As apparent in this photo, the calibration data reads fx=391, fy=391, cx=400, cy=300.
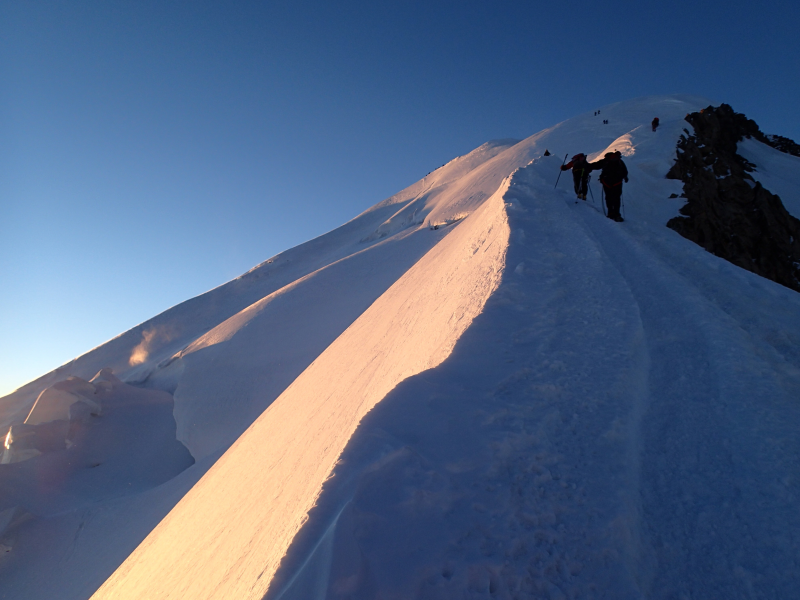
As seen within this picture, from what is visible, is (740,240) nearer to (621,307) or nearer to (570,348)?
(621,307)

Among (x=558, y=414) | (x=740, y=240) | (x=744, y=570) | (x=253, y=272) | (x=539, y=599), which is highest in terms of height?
(x=253, y=272)

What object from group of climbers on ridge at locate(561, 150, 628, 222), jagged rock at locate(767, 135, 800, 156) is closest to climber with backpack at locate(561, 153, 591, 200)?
group of climbers on ridge at locate(561, 150, 628, 222)

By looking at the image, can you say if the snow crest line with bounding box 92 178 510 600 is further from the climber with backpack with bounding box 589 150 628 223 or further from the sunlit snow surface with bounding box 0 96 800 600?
the climber with backpack with bounding box 589 150 628 223

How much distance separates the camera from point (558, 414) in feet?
8.93

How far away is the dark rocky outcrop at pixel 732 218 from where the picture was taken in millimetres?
12398

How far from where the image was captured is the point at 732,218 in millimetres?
13812

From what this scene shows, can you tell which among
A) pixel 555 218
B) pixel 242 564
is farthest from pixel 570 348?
pixel 555 218

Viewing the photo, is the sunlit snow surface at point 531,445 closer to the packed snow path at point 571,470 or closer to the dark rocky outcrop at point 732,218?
the packed snow path at point 571,470

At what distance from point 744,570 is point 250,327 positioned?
15465 mm

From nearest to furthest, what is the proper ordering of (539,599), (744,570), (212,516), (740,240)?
(539,599) → (744,570) → (212,516) → (740,240)

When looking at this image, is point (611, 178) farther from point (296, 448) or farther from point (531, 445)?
point (296, 448)

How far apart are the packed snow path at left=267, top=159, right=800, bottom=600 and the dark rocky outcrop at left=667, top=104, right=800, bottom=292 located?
10.3 meters

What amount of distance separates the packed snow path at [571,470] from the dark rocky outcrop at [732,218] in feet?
33.7

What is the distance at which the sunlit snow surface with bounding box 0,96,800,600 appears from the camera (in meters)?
1.94
